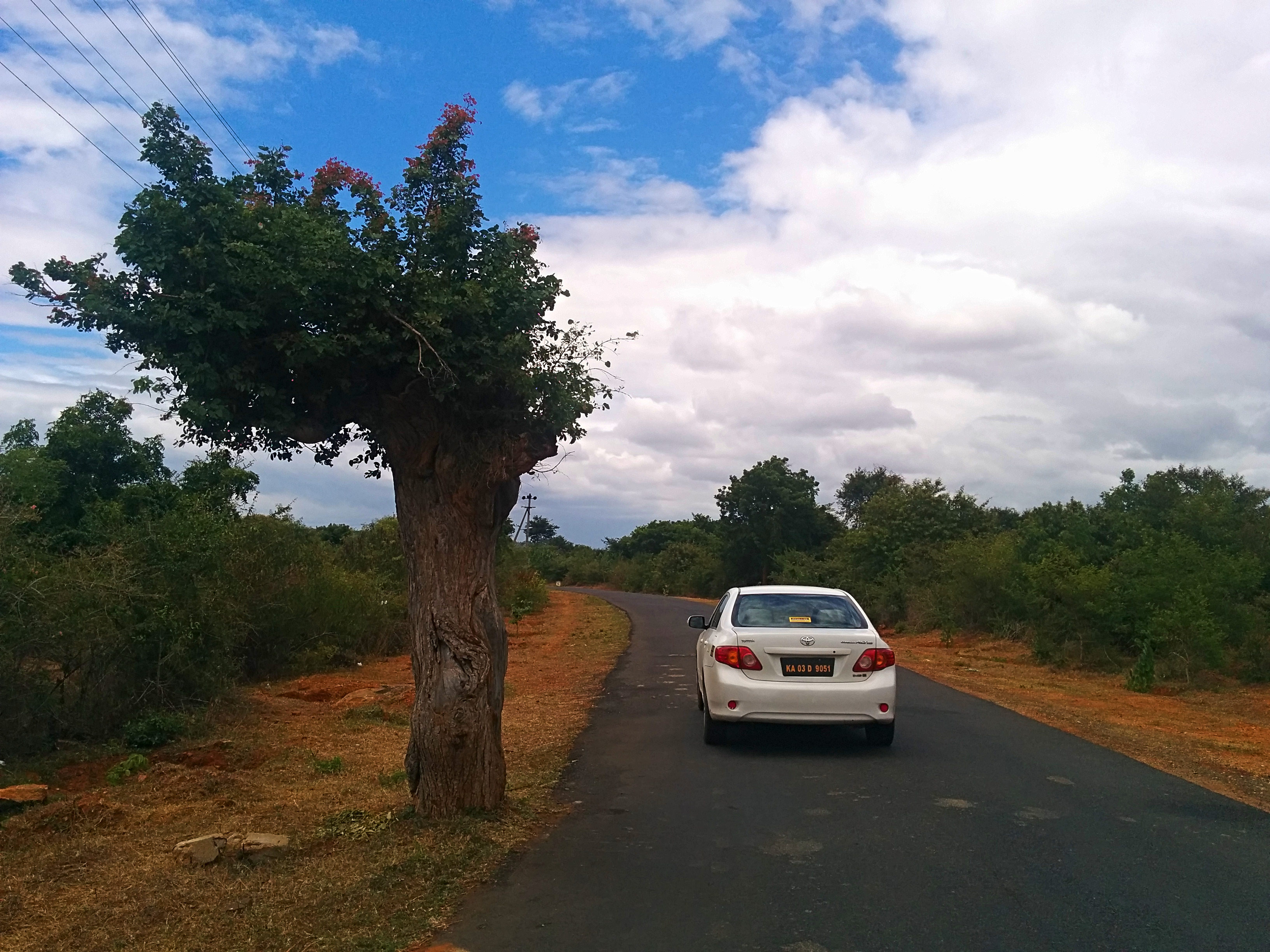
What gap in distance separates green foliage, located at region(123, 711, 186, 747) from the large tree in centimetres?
491

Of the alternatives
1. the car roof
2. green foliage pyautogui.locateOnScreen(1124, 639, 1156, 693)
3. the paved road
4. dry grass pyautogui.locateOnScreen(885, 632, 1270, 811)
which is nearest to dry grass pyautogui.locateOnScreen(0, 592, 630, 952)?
the paved road

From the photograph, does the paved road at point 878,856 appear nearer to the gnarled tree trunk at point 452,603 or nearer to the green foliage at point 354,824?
the gnarled tree trunk at point 452,603

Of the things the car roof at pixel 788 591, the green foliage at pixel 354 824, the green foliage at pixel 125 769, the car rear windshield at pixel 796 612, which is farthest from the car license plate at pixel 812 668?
the green foliage at pixel 125 769

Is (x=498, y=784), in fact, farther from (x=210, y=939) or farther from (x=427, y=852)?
(x=210, y=939)

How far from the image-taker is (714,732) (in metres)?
9.86

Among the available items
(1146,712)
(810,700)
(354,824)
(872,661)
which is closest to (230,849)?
(354,824)

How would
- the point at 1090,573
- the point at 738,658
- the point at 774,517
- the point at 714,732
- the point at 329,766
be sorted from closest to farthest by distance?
the point at 329,766 < the point at 738,658 < the point at 714,732 < the point at 1090,573 < the point at 774,517

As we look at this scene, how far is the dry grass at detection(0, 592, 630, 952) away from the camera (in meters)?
5.02

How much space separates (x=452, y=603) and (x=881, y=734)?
4.74 m

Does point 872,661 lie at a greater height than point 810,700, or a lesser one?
greater

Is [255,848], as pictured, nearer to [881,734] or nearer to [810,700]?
[810,700]

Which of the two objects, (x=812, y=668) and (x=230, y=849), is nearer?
(x=230, y=849)

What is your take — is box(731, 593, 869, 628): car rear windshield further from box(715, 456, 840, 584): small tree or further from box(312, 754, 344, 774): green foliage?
box(715, 456, 840, 584): small tree

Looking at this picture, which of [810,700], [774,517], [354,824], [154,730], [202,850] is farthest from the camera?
[774,517]
